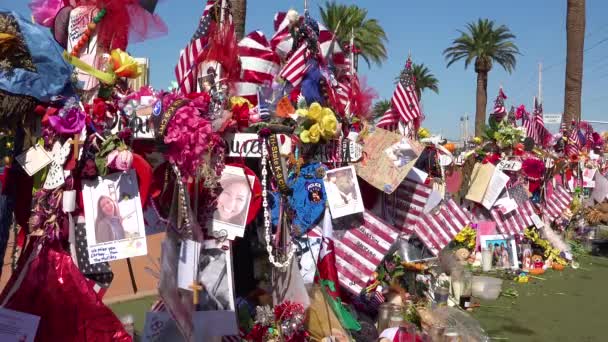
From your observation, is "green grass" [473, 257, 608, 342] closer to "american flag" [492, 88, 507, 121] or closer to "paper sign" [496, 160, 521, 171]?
"paper sign" [496, 160, 521, 171]

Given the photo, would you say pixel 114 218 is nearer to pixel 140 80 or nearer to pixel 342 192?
pixel 140 80

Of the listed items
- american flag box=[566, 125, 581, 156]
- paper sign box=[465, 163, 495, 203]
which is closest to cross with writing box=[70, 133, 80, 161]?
paper sign box=[465, 163, 495, 203]

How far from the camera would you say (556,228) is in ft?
34.1

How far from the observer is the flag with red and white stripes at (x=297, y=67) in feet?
14.2

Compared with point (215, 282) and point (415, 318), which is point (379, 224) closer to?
point (415, 318)

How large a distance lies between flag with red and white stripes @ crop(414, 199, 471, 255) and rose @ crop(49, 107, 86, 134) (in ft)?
12.5

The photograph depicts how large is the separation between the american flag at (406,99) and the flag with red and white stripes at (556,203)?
4637 mm

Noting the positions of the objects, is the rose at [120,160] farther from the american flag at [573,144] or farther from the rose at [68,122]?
the american flag at [573,144]

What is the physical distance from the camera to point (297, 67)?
4.33 metres

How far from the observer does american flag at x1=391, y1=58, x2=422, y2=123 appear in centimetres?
591

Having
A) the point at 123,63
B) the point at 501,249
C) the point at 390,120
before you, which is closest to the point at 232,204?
the point at 123,63

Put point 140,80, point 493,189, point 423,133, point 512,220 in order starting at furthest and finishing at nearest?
point 512,220 → point 493,189 → point 423,133 → point 140,80

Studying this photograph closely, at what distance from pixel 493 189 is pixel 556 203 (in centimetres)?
218

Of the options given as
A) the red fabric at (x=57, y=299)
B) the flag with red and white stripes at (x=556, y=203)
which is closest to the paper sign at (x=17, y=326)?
the red fabric at (x=57, y=299)
